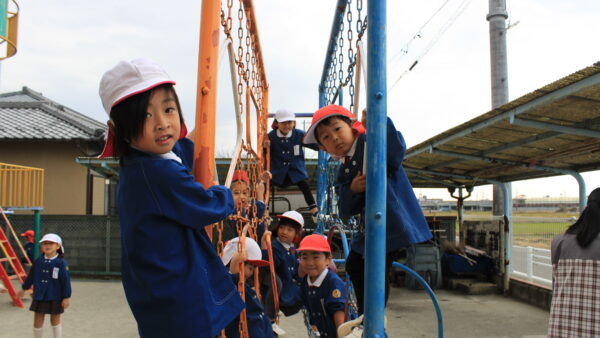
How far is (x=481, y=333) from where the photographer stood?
6.13m

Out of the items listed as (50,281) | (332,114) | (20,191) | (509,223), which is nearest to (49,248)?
(50,281)

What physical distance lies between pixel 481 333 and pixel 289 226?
141 inches

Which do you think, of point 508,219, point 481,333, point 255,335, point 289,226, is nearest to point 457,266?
point 508,219

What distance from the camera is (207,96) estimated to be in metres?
1.55

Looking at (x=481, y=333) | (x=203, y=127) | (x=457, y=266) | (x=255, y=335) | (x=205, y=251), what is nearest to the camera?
(x=205, y=251)

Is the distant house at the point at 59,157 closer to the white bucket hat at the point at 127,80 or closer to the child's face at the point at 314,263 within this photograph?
the child's face at the point at 314,263

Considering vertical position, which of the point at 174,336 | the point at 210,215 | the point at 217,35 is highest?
the point at 217,35

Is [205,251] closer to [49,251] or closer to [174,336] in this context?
[174,336]

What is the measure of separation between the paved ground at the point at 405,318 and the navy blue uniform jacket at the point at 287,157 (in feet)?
8.16

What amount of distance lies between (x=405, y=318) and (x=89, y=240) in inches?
291

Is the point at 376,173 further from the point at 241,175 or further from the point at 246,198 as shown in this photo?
the point at 246,198

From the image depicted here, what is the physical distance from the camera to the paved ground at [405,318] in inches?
242

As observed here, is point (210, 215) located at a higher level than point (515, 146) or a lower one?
lower

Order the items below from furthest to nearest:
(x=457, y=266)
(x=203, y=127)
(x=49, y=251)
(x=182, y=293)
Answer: (x=457, y=266) < (x=49, y=251) < (x=203, y=127) < (x=182, y=293)
